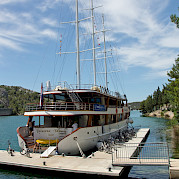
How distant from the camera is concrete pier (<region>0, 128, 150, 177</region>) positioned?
1227 cm

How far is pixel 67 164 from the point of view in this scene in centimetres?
1359

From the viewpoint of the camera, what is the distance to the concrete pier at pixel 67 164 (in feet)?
40.2

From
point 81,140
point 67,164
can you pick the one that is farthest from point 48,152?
point 67,164

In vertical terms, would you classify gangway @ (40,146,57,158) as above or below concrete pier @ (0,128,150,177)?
above

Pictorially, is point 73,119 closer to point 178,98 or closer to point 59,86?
point 59,86

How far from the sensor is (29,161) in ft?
48.2

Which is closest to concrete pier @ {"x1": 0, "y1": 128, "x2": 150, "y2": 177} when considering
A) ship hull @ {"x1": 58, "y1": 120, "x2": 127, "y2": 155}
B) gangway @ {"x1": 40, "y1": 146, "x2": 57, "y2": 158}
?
gangway @ {"x1": 40, "y1": 146, "x2": 57, "y2": 158}

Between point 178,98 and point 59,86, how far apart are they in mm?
11906

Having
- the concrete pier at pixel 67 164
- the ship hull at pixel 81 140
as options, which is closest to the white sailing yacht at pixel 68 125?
the ship hull at pixel 81 140

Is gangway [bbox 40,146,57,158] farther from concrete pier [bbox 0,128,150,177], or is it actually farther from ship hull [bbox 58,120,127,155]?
ship hull [bbox 58,120,127,155]

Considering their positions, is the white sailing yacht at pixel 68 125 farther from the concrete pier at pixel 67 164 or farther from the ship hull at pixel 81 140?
the concrete pier at pixel 67 164

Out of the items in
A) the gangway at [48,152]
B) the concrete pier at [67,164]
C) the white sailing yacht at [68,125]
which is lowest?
the concrete pier at [67,164]

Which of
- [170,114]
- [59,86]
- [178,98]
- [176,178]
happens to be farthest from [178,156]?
[170,114]

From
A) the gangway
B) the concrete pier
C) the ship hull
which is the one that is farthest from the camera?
the ship hull
